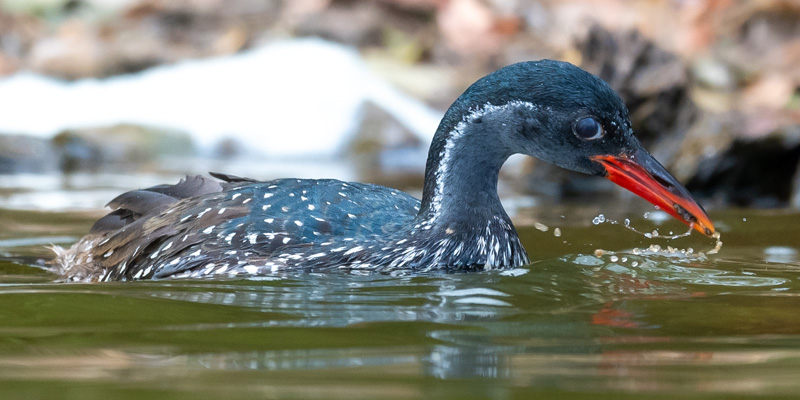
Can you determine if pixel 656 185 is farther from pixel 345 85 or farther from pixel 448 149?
pixel 345 85

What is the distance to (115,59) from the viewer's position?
16.6 metres

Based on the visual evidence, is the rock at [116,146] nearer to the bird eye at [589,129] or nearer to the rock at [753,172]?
the rock at [753,172]

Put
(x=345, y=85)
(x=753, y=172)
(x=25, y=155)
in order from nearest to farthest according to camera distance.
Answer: (x=753, y=172)
(x=25, y=155)
(x=345, y=85)

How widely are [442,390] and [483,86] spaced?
2.39 metres

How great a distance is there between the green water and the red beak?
11.9 inches

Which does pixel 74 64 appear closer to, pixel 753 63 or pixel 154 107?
pixel 154 107

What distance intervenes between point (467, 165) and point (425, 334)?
155 cm

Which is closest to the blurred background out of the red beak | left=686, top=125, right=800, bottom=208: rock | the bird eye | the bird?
left=686, top=125, right=800, bottom=208: rock

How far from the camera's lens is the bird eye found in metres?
4.54

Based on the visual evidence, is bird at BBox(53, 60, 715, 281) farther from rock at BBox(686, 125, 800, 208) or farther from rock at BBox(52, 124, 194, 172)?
rock at BBox(52, 124, 194, 172)

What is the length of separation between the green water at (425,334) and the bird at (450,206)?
15 cm

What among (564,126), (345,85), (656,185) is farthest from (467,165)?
(345,85)

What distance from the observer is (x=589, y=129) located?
15.0ft

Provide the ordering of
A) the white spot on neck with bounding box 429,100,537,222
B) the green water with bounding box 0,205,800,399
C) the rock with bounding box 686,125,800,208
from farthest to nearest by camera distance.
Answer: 1. the rock with bounding box 686,125,800,208
2. the white spot on neck with bounding box 429,100,537,222
3. the green water with bounding box 0,205,800,399
